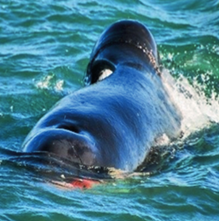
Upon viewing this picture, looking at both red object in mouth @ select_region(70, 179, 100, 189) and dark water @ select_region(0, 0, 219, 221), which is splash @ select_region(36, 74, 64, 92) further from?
red object in mouth @ select_region(70, 179, 100, 189)

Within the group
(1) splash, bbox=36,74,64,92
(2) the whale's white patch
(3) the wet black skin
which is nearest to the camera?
(3) the wet black skin

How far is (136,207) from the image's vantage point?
784 centimetres

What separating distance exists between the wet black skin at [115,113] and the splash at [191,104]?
24cm

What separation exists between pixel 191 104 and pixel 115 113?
8.98 feet

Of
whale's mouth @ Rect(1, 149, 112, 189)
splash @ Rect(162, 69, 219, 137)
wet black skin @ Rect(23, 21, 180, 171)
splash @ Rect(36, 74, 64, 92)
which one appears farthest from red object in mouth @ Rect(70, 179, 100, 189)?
splash @ Rect(36, 74, 64, 92)

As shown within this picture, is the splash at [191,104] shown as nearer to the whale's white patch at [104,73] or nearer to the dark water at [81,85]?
the dark water at [81,85]

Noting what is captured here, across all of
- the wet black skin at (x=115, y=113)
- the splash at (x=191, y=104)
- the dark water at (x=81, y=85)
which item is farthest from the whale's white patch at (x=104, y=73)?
the dark water at (x=81, y=85)

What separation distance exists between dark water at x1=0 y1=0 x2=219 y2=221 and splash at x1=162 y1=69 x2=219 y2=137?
0.02 meters

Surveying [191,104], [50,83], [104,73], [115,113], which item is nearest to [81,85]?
[50,83]

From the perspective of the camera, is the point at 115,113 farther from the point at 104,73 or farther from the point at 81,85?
the point at 81,85

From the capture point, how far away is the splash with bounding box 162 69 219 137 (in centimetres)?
1077

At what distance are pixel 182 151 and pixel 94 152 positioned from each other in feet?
6.94

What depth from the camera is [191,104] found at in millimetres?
11445

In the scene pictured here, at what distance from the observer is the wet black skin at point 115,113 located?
Answer: 786 cm
